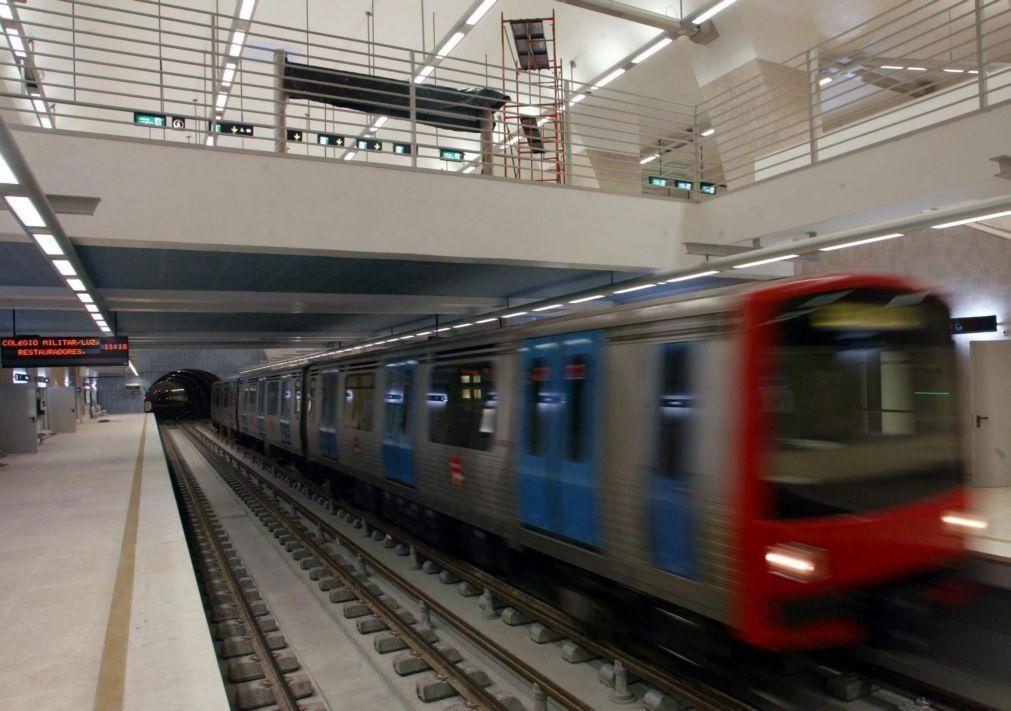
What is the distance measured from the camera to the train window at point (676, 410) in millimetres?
3984

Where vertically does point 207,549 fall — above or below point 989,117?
below

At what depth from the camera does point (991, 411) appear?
31.6 ft

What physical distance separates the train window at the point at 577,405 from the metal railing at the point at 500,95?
323cm

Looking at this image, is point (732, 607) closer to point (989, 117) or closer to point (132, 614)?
point (132, 614)

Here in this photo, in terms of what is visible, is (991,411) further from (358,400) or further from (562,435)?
(358,400)

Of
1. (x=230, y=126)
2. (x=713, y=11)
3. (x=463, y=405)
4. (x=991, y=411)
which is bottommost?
(x=991, y=411)

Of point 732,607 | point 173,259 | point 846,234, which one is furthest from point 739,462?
point 173,259

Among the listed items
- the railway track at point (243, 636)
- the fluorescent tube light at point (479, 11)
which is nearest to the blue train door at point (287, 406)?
the railway track at point (243, 636)

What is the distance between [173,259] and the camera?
8203 mm

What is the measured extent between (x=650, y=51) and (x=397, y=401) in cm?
936

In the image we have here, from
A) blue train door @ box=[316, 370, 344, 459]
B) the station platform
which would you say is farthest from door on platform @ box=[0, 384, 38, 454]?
blue train door @ box=[316, 370, 344, 459]

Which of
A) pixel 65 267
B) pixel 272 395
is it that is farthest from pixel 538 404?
pixel 272 395

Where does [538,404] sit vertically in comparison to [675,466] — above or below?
above

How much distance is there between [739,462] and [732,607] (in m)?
0.73
